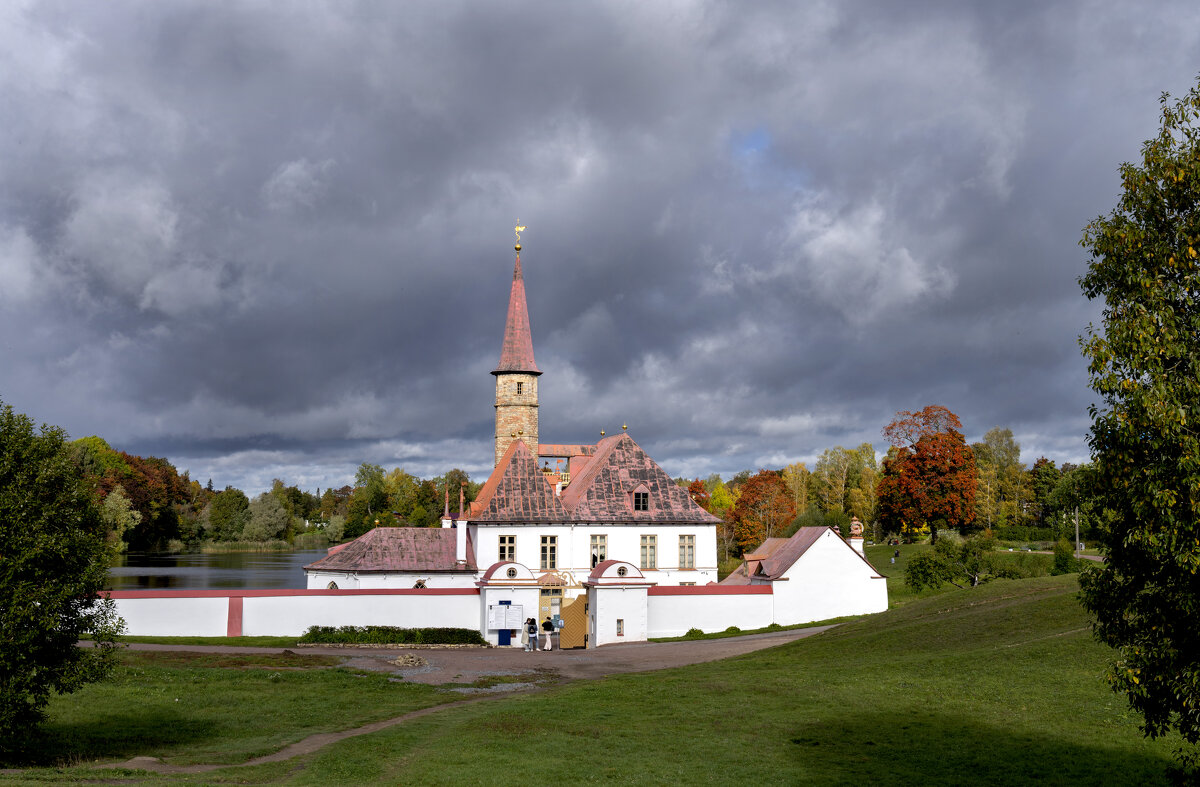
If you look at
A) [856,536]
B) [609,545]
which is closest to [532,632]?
[609,545]

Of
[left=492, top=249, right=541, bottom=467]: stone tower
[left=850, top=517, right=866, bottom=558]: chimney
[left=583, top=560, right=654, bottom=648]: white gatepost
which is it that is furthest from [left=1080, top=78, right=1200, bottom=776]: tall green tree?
[left=492, top=249, right=541, bottom=467]: stone tower

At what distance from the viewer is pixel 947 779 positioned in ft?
48.2

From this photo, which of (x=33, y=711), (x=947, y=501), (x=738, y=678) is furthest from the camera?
(x=947, y=501)

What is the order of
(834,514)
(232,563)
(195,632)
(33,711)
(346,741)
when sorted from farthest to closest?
(232,563) < (834,514) < (195,632) < (346,741) < (33,711)

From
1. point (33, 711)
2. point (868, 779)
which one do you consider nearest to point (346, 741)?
point (33, 711)

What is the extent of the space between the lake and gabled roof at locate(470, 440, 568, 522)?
2067cm

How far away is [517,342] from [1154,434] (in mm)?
52320

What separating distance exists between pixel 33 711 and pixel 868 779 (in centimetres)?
1528

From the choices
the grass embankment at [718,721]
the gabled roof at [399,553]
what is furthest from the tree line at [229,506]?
the grass embankment at [718,721]

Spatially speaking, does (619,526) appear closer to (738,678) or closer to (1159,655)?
(738,678)

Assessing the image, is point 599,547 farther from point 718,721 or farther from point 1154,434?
point 1154,434

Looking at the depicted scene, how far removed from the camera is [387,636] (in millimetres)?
38062

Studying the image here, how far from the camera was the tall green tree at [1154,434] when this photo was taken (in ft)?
34.1

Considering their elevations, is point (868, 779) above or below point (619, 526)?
below
